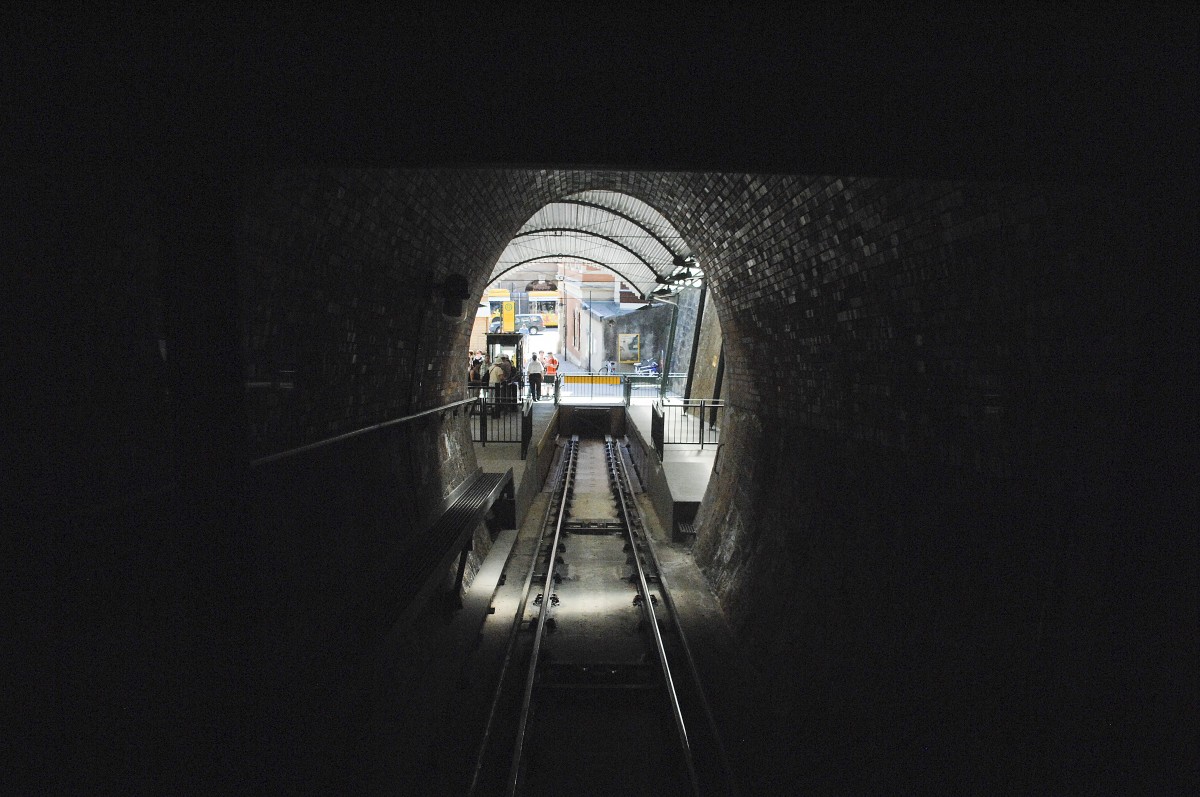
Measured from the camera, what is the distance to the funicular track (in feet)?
13.0

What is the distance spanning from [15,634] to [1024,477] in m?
4.28

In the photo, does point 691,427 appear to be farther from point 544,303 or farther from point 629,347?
point 544,303

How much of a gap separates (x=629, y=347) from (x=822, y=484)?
29606 mm

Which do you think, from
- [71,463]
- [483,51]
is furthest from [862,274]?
[71,463]

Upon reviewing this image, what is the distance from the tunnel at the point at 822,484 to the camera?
7.10 feet

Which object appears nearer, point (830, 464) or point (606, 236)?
point (830, 464)

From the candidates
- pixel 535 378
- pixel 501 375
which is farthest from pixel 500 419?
pixel 535 378

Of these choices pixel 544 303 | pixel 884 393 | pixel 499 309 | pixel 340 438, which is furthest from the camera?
pixel 544 303

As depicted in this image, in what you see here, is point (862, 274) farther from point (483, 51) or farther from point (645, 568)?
point (645, 568)

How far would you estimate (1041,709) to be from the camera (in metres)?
2.73

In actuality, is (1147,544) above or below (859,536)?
above

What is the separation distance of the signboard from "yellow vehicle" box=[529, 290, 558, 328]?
25.5 feet

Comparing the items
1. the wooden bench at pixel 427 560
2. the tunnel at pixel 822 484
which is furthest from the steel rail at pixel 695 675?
the wooden bench at pixel 427 560

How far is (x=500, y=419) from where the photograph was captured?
1461 centimetres
